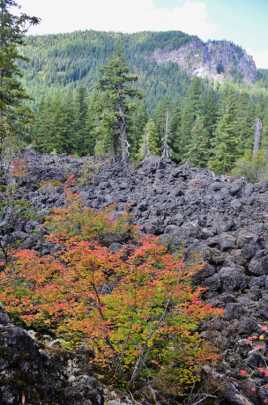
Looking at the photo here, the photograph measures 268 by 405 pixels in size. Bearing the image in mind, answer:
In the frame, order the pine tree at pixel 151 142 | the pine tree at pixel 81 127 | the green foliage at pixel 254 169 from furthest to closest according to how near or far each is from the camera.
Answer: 1. the pine tree at pixel 81 127
2. the pine tree at pixel 151 142
3. the green foliage at pixel 254 169

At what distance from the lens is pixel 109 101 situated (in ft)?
112

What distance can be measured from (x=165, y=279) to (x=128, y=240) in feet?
30.1

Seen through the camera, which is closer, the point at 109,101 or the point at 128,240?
A: the point at 128,240

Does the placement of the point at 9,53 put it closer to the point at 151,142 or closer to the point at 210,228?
the point at 210,228

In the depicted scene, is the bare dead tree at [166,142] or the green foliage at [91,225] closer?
the green foliage at [91,225]

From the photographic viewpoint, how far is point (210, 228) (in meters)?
18.1

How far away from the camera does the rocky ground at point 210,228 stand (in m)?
10.1

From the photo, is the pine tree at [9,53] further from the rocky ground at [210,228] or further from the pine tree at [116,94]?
the pine tree at [116,94]

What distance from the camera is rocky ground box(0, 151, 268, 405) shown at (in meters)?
10.1

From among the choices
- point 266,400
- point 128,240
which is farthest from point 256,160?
point 266,400

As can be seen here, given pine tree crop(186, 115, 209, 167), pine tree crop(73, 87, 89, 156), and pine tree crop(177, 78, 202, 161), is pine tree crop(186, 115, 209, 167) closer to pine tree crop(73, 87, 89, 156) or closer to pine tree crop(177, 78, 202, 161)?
pine tree crop(177, 78, 202, 161)

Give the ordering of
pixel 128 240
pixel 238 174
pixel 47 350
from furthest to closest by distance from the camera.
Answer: pixel 238 174 → pixel 128 240 → pixel 47 350

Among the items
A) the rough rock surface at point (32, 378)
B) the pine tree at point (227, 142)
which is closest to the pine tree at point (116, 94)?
the pine tree at point (227, 142)

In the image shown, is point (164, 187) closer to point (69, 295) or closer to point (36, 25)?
point (36, 25)
